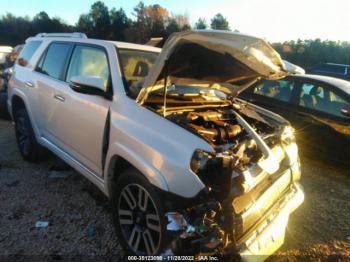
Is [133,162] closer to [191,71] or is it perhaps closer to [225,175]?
[225,175]

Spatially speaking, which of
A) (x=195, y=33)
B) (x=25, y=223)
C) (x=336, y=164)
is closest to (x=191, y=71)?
(x=195, y=33)

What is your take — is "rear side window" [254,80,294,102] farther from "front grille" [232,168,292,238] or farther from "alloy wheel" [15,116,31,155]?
"alloy wheel" [15,116,31,155]

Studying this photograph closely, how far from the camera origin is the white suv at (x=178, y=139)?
7.38 ft

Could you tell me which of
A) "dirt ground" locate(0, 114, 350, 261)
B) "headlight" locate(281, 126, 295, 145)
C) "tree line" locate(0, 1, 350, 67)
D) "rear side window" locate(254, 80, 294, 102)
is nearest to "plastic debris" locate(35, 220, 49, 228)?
"dirt ground" locate(0, 114, 350, 261)

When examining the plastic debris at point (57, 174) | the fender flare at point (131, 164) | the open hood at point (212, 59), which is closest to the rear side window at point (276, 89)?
the open hood at point (212, 59)

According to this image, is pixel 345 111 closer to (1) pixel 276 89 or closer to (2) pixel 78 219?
(1) pixel 276 89

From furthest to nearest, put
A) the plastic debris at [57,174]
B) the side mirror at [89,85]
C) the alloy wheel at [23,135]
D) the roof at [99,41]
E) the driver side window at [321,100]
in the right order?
1. the driver side window at [321,100]
2. the alloy wheel at [23,135]
3. the plastic debris at [57,174]
4. the roof at [99,41]
5. the side mirror at [89,85]

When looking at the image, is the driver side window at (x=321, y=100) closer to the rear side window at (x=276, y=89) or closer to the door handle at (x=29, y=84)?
the rear side window at (x=276, y=89)

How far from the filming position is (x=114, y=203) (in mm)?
2891

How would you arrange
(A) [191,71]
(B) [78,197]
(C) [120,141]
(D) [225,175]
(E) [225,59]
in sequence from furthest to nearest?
(B) [78,197] < (A) [191,71] < (E) [225,59] < (C) [120,141] < (D) [225,175]

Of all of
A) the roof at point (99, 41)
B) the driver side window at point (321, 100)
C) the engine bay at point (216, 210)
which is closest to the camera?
the engine bay at point (216, 210)

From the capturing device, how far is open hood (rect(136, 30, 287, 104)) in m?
2.67

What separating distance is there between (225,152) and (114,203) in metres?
1.18

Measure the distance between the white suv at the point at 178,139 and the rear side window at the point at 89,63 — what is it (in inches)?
0.6
